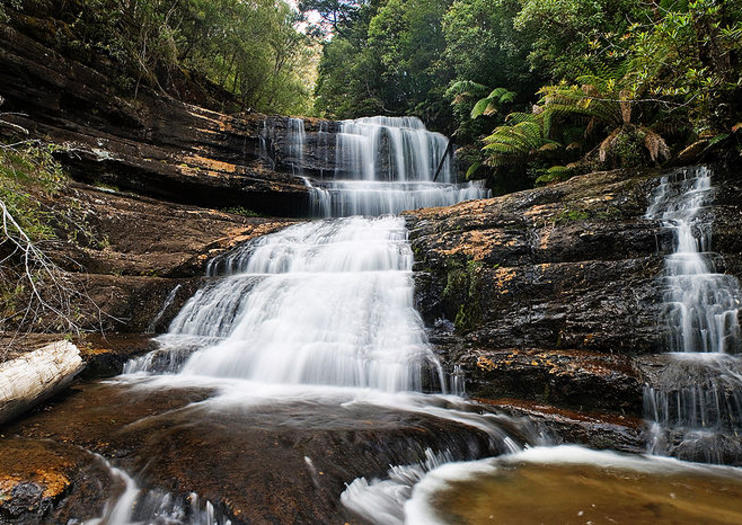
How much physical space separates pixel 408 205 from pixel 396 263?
5.32 meters

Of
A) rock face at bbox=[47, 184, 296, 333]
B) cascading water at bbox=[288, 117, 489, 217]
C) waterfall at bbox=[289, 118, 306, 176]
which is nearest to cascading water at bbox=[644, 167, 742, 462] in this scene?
rock face at bbox=[47, 184, 296, 333]

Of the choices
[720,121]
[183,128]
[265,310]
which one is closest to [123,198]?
[183,128]

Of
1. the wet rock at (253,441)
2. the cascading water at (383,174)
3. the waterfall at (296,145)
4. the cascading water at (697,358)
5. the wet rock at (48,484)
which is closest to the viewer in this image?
the wet rock at (48,484)

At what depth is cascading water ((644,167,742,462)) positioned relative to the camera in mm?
2898

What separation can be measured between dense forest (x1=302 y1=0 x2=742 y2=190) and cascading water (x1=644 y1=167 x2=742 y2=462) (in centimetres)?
181

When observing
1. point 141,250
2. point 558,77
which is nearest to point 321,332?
point 141,250

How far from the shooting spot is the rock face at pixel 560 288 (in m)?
3.59

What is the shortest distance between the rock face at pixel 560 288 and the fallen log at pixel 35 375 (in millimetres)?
3888

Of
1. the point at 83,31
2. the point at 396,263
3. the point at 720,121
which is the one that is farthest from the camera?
the point at 83,31

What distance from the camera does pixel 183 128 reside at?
1047 cm

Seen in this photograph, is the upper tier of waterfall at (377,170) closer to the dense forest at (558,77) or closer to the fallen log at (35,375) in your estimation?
the dense forest at (558,77)

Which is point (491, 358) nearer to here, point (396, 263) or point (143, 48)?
point (396, 263)

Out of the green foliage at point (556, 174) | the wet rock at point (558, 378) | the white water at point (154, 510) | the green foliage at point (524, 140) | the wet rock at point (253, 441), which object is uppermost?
the green foliage at point (524, 140)

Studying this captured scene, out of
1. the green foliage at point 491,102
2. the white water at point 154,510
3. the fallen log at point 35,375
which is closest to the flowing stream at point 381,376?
the white water at point 154,510
